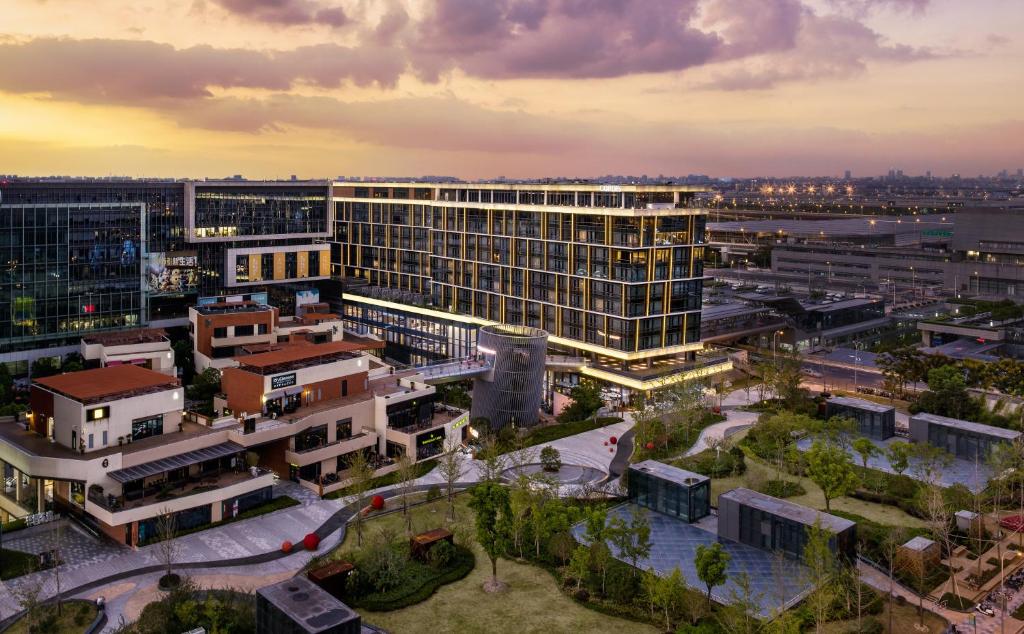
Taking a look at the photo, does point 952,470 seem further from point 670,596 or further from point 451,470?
point 451,470

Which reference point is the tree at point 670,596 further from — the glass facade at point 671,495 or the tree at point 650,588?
the glass facade at point 671,495

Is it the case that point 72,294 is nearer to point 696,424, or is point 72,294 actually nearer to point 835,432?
point 696,424

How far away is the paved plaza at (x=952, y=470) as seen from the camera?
51062mm

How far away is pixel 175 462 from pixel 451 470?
595 inches

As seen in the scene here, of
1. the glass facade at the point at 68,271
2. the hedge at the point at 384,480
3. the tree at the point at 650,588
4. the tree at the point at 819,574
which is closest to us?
the tree at the point at 819,574

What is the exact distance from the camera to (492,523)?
38094mm

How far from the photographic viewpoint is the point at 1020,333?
8681 cm

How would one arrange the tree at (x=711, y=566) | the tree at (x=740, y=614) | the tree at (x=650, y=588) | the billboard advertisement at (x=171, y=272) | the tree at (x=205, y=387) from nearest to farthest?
the tree at (x=740, y=614)
the tree at (x=650, y=588)
the tree at (x=711, y=566)
the tree at (x=205, y=387)
the billboard advertisement at (x=171, y=272)

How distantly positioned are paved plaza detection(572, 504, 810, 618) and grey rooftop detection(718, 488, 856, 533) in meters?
2.15

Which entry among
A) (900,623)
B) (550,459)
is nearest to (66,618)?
(550,459)

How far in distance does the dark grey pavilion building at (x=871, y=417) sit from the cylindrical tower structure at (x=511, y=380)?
23.8 meters

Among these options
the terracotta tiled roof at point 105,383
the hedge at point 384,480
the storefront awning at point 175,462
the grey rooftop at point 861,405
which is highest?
the terracotta tiled roof at point 105,383

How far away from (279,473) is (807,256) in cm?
11732

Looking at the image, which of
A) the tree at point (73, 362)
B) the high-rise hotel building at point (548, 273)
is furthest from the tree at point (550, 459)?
the tree at point (73, 362)
